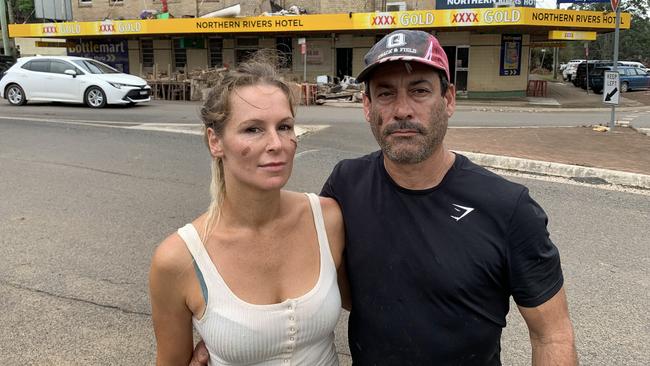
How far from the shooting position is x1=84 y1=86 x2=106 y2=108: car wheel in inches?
674

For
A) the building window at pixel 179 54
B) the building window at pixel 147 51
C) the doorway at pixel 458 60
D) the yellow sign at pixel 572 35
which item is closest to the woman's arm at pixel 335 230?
the doorway at pixel 458 60

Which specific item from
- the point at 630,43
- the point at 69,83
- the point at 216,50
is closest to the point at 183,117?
the point at 69,83

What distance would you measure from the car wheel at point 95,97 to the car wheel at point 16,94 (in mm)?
2703

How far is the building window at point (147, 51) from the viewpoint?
1246 inches

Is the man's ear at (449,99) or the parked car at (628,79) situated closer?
the man's ear at (449,99)

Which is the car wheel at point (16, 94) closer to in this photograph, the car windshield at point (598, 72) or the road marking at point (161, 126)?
the road marking at point (161, 126)

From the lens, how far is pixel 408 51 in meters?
1.77

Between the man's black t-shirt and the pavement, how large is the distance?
6.83 metres

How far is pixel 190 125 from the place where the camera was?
43.1 ft

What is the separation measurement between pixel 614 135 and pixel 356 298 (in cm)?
1245

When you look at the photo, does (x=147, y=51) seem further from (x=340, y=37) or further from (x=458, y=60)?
(x=458, y=60)

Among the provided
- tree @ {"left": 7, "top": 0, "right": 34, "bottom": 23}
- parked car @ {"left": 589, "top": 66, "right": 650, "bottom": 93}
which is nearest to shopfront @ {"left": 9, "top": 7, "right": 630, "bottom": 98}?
parked car @ {"left": 589, "top": 66, "right": 650, "bottom": 93}

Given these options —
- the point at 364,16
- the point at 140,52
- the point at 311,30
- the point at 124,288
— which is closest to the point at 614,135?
the point at 124,288

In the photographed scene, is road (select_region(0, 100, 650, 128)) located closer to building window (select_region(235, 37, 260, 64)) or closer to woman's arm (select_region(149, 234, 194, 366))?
building window (select_region(235, 37, 260, 64))
